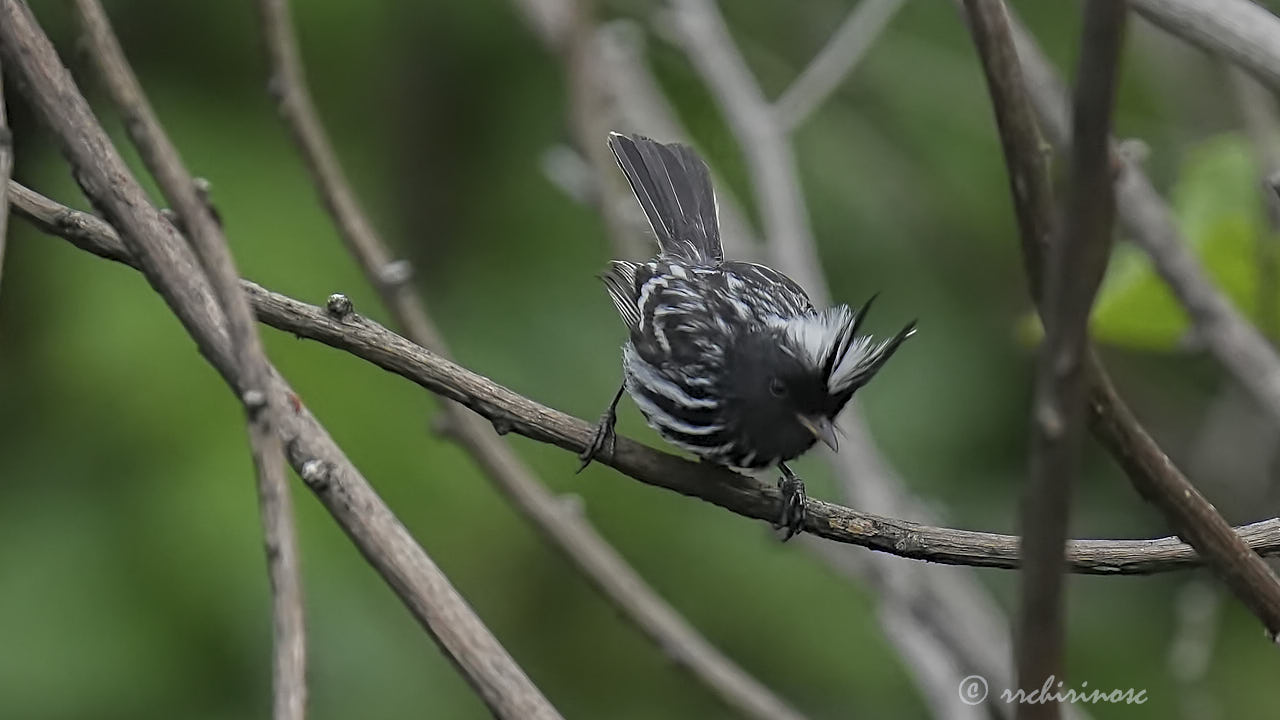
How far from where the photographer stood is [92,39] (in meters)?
1.37

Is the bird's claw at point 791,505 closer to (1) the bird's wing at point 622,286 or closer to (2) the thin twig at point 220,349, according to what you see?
(1) the bird's wing at point 622,286

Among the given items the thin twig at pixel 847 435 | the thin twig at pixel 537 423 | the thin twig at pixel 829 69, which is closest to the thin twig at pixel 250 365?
the thin twig at pixel 537 423

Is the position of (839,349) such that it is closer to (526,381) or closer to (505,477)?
(505,477)

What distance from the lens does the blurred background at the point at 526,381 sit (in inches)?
152

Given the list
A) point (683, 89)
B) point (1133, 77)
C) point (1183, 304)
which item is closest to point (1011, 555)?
point (1183, 304)

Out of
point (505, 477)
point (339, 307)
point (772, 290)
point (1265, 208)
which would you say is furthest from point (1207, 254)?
point (339, 307)

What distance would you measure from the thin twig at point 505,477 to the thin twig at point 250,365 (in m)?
1.31

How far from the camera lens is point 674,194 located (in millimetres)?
4047

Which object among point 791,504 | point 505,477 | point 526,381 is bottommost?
point 505,477

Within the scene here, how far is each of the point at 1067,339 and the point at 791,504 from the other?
1589mm

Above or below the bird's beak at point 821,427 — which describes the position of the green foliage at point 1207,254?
above

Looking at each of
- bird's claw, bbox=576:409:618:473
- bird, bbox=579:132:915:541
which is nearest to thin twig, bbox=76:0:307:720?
bird's claw, bbox=576:409:618:473

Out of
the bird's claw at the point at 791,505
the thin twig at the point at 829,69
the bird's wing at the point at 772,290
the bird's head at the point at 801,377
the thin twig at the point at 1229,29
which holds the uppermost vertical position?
the thin twig at the point at 829,69

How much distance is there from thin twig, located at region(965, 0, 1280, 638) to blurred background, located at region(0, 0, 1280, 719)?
1716 millimetres
